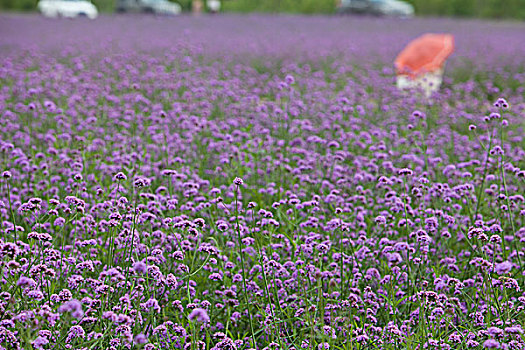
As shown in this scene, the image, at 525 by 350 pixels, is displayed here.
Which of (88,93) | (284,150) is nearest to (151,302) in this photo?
(284,150)

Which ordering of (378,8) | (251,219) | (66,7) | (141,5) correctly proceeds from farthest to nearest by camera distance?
(141,5) → (66,7) → (378,8) → (251,219)

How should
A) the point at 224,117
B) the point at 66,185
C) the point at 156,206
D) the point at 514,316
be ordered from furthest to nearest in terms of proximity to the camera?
the point at 224,117, the point at 66,185, the point at 156,206, the point at 514,316

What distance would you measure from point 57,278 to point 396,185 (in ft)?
7.22

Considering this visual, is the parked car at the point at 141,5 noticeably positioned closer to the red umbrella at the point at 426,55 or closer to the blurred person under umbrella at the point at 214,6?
the blurred person under umbrella at the point at 214,6

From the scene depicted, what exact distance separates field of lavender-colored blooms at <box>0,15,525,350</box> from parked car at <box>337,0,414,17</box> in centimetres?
2136

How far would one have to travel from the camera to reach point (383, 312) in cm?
274

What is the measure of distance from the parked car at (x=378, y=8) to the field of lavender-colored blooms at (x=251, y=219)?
70.1ft

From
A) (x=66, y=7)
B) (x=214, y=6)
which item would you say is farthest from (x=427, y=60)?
(x=214, y=6)

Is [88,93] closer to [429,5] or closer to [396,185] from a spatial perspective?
[396,185]

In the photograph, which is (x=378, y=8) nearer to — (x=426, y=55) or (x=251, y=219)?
(x=426, y=55)

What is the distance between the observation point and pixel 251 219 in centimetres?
356

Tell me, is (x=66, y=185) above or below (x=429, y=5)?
below

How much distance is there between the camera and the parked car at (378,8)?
94.9ft

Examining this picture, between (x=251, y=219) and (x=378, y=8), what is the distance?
27.3 m
